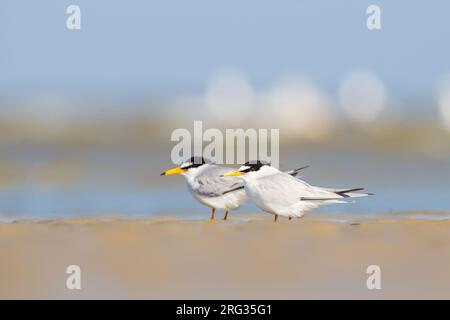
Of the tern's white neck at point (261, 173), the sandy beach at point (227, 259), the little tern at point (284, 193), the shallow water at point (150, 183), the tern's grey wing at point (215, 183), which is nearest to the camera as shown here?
the sandy beach at point (227, 259)

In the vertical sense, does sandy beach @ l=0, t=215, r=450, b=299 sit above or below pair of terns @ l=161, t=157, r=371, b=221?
below

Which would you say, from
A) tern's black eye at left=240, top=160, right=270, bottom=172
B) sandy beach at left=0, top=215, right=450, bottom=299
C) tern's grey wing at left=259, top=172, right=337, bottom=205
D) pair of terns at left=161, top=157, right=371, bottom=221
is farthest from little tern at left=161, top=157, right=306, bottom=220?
sandy beach at left=0, top=215, right=450, bottom=299

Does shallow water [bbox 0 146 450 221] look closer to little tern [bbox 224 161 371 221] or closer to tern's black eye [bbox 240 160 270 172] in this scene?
little tern [bbox 224 161 371 221]

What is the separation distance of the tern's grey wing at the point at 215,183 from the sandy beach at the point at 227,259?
70cm

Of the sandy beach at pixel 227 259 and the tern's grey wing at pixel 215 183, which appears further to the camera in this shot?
the tern's grey wing at pixel 215 183

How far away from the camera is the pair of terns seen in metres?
9.09

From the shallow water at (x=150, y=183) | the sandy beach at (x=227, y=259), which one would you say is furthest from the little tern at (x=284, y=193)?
the shallow water at (x=150, y=183)

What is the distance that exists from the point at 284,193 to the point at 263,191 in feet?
0.69

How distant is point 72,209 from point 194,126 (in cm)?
289

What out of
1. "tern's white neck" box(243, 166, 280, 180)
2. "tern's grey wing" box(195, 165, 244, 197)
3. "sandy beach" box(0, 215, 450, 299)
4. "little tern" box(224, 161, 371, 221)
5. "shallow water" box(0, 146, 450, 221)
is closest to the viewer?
"sandy beach" box(0, 215, 450, 299)

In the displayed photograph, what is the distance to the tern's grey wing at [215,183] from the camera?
966 centimetres

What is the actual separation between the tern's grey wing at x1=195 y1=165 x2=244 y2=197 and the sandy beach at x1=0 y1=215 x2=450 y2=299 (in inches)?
27.6

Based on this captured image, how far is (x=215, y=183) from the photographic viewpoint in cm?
972

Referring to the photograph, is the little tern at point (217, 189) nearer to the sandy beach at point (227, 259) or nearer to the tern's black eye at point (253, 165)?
the tern's black eye at point (253, 165)
